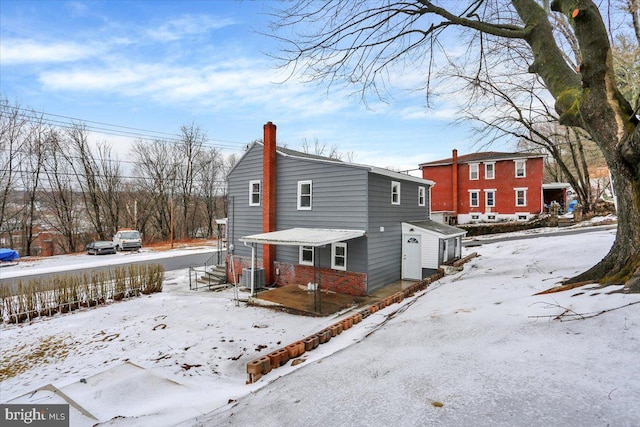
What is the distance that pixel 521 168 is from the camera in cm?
2827

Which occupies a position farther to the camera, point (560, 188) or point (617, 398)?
point (560, 188)

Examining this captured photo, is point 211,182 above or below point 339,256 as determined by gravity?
above

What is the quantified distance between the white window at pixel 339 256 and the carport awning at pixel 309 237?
2.35ft

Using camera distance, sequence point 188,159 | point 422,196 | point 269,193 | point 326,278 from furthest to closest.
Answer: point 188,159, point 422,196, point 269,193, point 326,278

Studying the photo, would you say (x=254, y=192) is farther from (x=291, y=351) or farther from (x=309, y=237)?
(x=291, y=351)

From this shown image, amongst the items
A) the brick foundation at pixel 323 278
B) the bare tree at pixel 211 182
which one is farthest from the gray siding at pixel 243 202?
the bare tree at pixel 211 182

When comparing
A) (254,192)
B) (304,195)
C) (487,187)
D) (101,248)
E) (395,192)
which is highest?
(487,187)

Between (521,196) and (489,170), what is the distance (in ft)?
12.1

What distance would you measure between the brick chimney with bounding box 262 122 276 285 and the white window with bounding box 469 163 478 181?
77.9 ft

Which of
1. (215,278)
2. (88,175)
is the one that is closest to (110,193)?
(88,175)

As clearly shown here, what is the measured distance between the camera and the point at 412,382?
3.04 meters

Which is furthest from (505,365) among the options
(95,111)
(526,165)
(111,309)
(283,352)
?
(95,111)

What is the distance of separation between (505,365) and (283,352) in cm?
361

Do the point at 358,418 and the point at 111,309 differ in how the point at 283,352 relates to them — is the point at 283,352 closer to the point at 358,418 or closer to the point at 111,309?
the point at 358,418
